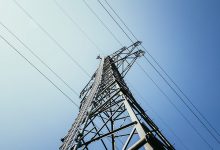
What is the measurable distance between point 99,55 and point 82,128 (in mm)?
9803

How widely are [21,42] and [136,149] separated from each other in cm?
835

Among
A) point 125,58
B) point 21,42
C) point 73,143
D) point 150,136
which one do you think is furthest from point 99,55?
point 150,136

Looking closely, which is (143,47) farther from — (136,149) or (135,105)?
(136,149)

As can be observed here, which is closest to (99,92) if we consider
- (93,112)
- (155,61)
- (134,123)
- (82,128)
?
(93,112)

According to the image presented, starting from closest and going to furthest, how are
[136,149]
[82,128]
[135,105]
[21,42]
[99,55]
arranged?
[136,149]
[82,128]
[135,105]
[21,42]
[99,55]

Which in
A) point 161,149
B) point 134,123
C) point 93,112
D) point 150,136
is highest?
point 93,112

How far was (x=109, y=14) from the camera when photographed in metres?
11.9

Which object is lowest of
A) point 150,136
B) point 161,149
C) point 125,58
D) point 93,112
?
point 161,149

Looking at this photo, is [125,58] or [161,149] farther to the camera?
[125,58]

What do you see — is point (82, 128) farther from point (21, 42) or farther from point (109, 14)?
point (109, 14)

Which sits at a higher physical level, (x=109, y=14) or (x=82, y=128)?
(x=109, y=14)

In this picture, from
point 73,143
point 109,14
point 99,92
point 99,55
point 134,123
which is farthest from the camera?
point 99,55

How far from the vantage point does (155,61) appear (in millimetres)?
13219

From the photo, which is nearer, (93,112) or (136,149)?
(136,149)
